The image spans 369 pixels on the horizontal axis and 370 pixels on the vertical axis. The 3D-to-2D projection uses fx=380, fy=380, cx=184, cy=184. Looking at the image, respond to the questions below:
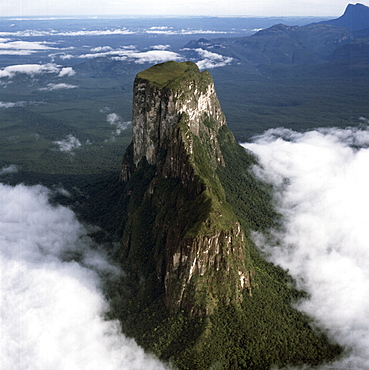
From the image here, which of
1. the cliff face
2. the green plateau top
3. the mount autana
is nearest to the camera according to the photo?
the mount autana

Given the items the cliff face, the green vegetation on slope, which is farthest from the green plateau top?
the green vegetation on slope

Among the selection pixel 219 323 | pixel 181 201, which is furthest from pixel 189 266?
pixel 181 201

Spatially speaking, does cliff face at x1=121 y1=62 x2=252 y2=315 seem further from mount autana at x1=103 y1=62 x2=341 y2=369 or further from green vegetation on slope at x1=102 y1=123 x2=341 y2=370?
green vegetation on slope at x1=102 y1=123 x2=341 y2=370

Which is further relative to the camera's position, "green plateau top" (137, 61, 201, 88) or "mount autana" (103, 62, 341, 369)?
"green plateau top" (137, 61, 201, 88)

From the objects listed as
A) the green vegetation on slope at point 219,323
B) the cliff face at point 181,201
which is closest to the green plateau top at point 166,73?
the cliff face at point 181,201

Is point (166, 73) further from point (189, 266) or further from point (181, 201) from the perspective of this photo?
point (189, 266)

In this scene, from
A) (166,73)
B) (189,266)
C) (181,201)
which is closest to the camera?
(189,266)

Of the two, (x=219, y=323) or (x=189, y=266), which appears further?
(x=189, y=266)
